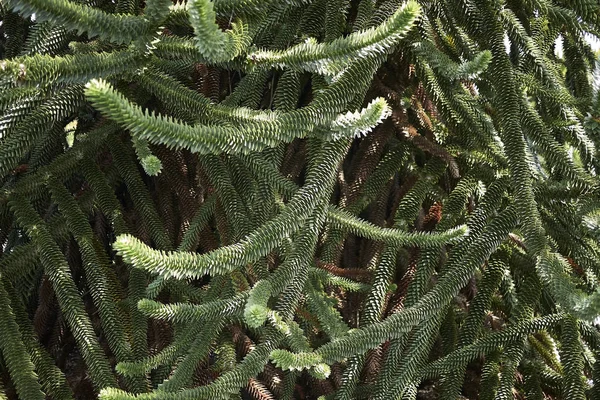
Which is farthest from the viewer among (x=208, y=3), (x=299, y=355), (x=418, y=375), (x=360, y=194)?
(x=360, y=194)

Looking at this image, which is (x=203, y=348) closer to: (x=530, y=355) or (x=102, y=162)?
(x=102, y=162)

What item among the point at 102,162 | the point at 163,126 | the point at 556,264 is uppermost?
the point at 163,126

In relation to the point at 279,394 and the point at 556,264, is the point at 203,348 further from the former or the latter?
the point at 556,264

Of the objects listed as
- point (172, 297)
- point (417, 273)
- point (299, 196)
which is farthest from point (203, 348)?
point (417, 273)

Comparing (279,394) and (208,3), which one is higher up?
(208,3)

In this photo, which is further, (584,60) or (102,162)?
(584,60)

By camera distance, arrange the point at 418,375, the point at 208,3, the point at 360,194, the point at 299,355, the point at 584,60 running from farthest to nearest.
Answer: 1. the point at 584,60
2. the point at 360,194
3. the point at 418,375
4. the point at 299,355
5. the point at 208,3

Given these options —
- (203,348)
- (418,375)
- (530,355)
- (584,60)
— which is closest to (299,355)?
(203,348)
